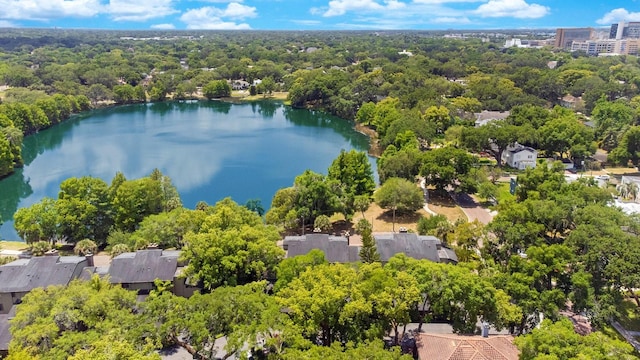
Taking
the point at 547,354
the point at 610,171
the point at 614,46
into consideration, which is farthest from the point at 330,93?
the point at 614,46

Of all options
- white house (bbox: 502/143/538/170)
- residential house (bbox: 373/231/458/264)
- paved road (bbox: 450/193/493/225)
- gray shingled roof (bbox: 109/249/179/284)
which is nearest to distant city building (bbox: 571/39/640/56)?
white house (bbox: 502/143/538/170)

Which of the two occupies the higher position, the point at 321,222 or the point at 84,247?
the point at 321,222

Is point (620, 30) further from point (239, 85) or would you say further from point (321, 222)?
point (321, 222)

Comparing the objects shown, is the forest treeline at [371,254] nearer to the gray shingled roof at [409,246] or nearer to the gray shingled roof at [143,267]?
the gray shingled roof at [143,267]

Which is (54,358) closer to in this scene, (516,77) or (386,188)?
(386,188)

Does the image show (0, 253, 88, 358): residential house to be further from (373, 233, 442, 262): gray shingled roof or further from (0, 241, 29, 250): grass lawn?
(373, 233, 442, 262): gray shingled roof

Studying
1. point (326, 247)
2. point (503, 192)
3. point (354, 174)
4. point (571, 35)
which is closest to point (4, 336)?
point (326, 247)
